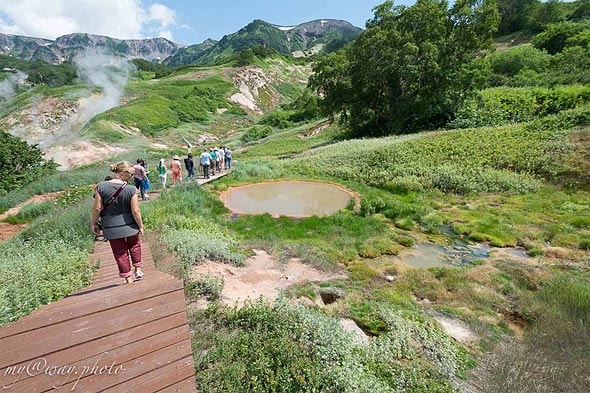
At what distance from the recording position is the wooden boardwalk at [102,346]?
2.49 m

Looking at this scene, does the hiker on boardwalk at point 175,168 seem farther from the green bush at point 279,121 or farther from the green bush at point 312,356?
the green bush at point 279,121

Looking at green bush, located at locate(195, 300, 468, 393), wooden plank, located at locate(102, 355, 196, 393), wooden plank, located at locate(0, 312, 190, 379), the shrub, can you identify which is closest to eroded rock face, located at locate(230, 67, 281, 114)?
the shrub

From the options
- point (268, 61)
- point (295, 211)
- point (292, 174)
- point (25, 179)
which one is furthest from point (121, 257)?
point (268, 61)

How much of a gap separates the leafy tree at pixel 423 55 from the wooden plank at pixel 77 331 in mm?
24310

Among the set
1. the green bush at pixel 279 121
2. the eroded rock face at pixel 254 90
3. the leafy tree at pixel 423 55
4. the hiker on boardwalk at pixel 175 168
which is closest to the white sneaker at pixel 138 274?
the hiker on boardwalk at pixel 175 168

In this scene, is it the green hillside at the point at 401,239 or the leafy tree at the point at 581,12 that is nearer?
the green hillside at the point at 401,239

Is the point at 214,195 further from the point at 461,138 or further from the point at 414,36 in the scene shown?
the point at 414,36

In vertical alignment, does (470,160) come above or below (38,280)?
below

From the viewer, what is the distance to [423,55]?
2308 centimetres

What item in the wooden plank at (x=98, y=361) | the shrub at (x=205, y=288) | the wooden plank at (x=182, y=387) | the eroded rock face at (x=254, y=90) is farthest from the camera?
the eroded rock face at (x=254, y=90)

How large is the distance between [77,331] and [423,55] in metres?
26.2

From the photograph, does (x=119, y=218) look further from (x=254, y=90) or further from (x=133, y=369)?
(x=254, y=90)

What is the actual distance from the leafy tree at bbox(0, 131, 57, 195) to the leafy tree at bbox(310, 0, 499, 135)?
961 inches

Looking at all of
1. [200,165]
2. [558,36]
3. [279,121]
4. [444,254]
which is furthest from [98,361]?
[558,36]
